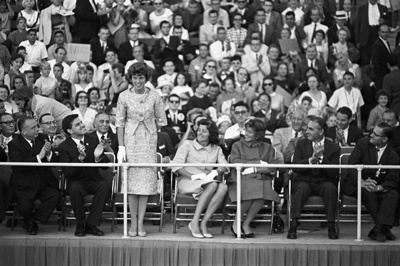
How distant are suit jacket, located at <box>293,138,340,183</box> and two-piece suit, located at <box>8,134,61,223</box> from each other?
120 inches

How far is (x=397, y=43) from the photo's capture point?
20609 millimetres

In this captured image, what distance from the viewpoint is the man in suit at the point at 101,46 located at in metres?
20.2

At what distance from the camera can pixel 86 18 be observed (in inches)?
816

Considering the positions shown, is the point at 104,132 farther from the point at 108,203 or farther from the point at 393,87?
the point at 393,87

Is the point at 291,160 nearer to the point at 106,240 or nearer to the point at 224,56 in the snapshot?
the point at 106,240

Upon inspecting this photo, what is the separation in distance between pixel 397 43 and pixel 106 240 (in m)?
8.68

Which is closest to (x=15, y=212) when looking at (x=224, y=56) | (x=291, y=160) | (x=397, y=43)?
(x=291, y=160)

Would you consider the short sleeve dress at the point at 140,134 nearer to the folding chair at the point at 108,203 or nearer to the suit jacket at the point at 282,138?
the folding chair at the point at 108,203

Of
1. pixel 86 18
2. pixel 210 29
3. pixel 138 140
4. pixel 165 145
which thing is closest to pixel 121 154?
pixel 138 140

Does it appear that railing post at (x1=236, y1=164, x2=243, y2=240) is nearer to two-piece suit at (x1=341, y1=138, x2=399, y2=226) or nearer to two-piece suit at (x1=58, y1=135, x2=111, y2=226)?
two-piece suit at (x1=341, y1=138, x2=399, y2=226)

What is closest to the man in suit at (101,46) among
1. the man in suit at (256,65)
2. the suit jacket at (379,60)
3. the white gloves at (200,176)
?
the man in suit at (256,65)

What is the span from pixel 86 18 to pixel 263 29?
323 cm

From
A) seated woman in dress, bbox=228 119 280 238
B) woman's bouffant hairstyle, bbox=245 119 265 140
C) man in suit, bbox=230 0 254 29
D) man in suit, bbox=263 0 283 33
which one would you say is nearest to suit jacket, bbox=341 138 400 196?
seated woman in dress, bbox=228 119 280 238

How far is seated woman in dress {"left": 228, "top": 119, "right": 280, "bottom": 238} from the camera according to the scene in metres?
14.2
